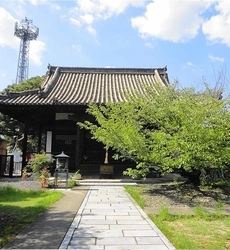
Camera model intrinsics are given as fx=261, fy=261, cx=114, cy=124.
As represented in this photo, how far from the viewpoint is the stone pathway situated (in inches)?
170

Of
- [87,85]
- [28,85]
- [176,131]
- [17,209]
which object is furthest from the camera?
[28,85]

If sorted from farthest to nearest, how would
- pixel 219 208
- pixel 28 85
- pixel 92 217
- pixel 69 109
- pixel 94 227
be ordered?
pixel 28 85, pixel 69 109, pixel 219 208, pixel 92 217, pixel 94 227

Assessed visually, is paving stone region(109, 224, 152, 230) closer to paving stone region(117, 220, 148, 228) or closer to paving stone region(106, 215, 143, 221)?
paving stone region(117, 220, 148, 228)

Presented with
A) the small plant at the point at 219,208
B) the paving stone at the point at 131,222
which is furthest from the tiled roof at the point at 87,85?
the paving stone at the point at 131,222

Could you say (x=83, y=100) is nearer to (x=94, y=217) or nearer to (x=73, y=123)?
(x=73, y=123)

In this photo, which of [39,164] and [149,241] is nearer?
[149,241]

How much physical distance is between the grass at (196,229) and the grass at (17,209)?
289 centimetres

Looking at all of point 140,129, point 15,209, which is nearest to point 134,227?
point 15,209

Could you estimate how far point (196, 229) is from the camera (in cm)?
540

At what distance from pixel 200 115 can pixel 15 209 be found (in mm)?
6177

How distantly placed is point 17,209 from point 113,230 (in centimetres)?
335

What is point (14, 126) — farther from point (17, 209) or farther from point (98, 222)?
point (98, 222)

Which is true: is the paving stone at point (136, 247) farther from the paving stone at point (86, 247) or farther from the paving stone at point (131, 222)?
the paving stone at point (131, 222)

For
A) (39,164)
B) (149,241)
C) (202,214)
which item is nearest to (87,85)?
(39,164)
